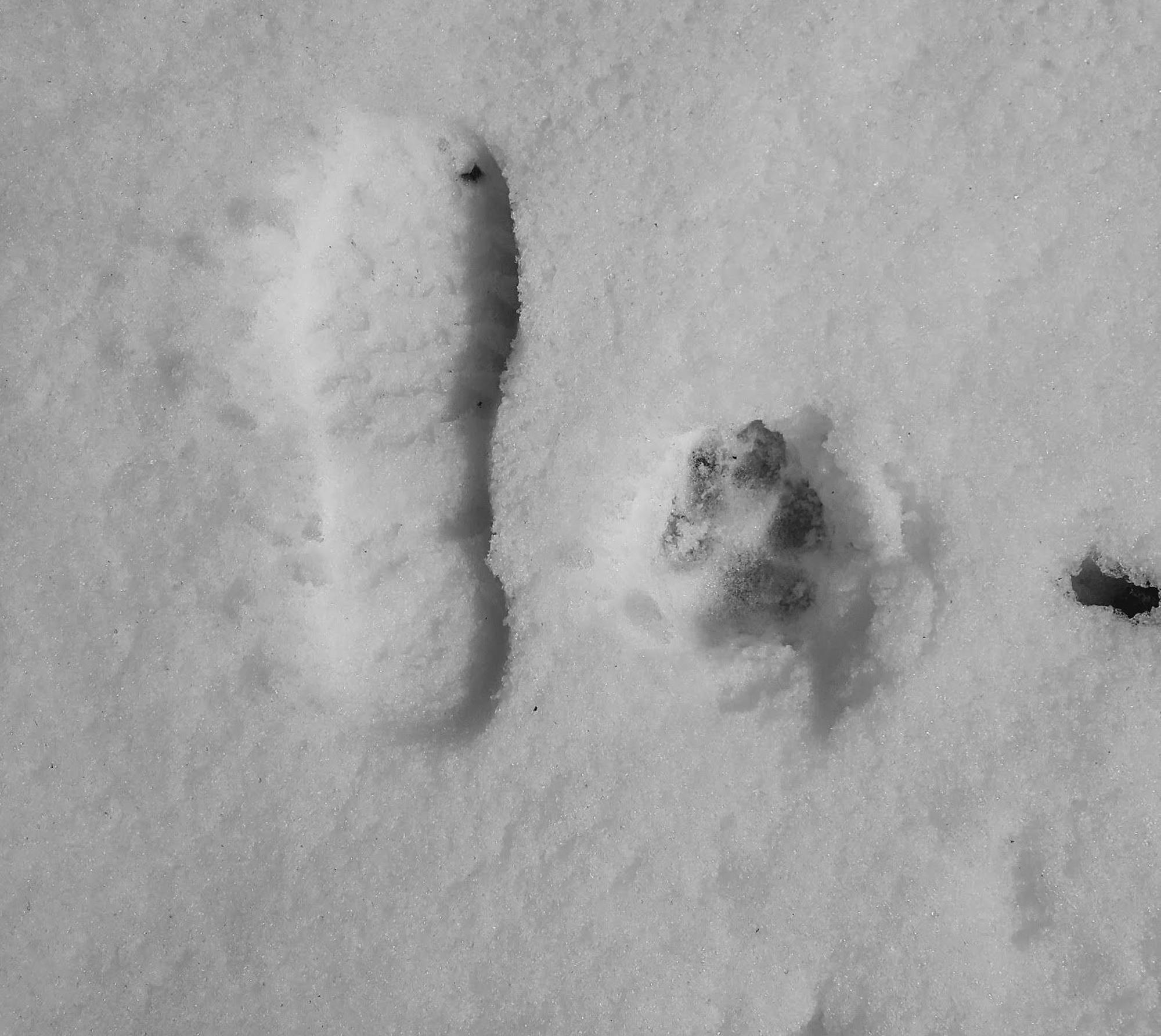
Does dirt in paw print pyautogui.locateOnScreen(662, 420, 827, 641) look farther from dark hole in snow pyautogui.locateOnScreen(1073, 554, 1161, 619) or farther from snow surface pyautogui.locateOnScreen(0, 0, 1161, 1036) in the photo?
dark hole in snow pyautogui.locateOnScreen(1073, 554, 1161, 619)

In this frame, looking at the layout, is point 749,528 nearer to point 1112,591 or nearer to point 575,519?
point 575,519

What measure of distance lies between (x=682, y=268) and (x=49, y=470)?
75 centimetres

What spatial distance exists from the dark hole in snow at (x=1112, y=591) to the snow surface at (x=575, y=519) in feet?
0.06

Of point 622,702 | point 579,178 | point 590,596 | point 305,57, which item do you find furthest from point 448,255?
point 622,702

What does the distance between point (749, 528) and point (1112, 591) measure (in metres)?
0.38

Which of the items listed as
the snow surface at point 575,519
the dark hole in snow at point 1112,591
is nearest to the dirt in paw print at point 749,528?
the snow surface at point 575,519

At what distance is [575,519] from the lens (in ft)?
3.60

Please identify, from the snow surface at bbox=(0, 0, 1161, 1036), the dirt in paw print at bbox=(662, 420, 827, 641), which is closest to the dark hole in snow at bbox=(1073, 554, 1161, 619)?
the snow surface at bbox=(0, 0, 1161, 1036)

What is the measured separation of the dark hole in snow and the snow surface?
0.02 metres

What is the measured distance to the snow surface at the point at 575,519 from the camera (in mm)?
1027

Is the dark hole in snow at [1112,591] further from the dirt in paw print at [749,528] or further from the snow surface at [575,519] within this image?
the dirt in paw print at [749,528]

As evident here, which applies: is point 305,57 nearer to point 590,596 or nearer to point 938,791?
point 590,596

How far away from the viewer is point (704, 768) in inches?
41.9

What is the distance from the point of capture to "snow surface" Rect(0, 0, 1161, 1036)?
103 cm
